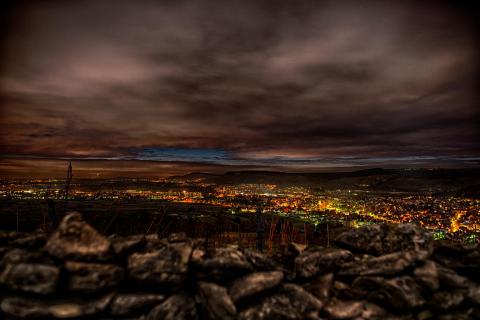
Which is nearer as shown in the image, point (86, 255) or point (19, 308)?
point (19, 308)

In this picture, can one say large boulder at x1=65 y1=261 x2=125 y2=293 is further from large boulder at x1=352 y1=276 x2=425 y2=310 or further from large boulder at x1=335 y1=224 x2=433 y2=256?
large boulder at x1=335 y1=224 x2=433 y2=256

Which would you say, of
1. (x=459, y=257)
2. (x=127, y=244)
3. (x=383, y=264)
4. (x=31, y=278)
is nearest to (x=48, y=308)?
(x=31, y=278)

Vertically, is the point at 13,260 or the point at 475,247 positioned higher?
the point at 13,260

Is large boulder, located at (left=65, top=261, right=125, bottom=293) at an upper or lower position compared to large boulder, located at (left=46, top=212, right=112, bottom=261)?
lower

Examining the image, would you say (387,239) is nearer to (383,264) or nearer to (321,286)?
(383,264)

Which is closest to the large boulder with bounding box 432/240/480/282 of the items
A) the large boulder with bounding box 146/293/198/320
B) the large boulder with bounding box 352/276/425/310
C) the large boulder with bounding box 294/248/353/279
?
the large boulder with bounding box 352/276/425/310

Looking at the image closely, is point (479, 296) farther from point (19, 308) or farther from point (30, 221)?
point (30, 221)

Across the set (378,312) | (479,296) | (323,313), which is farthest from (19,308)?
(479,296)
